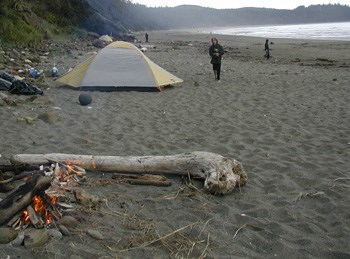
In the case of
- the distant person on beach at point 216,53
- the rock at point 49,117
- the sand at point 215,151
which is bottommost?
the sand at point 215,151

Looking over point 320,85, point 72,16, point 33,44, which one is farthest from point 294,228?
point 72,16

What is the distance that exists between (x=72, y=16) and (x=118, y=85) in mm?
29796

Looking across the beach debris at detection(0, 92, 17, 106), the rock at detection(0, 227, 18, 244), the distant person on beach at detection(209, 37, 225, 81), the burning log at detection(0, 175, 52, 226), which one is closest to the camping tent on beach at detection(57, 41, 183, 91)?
the beach debris at detection(0, 92, 17, 106)

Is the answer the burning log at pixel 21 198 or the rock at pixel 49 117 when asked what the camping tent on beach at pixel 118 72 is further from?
the burning log at pixel 21 198

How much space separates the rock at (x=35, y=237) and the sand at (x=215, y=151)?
0.06 metres

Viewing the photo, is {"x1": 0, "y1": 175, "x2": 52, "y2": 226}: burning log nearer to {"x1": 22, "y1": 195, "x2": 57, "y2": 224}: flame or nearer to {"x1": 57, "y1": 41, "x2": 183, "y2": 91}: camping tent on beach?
{"x1": 22, "y1": 195, "x2": 57, "y2": 224}: flame

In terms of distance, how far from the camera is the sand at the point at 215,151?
3434 millimetres

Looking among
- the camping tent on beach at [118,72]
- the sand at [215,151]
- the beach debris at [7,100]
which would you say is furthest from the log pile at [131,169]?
the camping tent on beach at [118,72]

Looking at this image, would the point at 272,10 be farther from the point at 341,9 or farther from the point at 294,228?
the point at 294,228

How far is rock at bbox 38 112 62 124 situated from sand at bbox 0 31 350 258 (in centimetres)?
18

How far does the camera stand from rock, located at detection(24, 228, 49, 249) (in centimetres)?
315

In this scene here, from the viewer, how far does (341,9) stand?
7067 inches

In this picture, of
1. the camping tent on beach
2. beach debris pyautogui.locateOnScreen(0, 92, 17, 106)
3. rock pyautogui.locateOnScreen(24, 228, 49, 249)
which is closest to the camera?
rock pyautogui.locateOnScreen(24, 228, 49, 249)

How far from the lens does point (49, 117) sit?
23.8 feet
